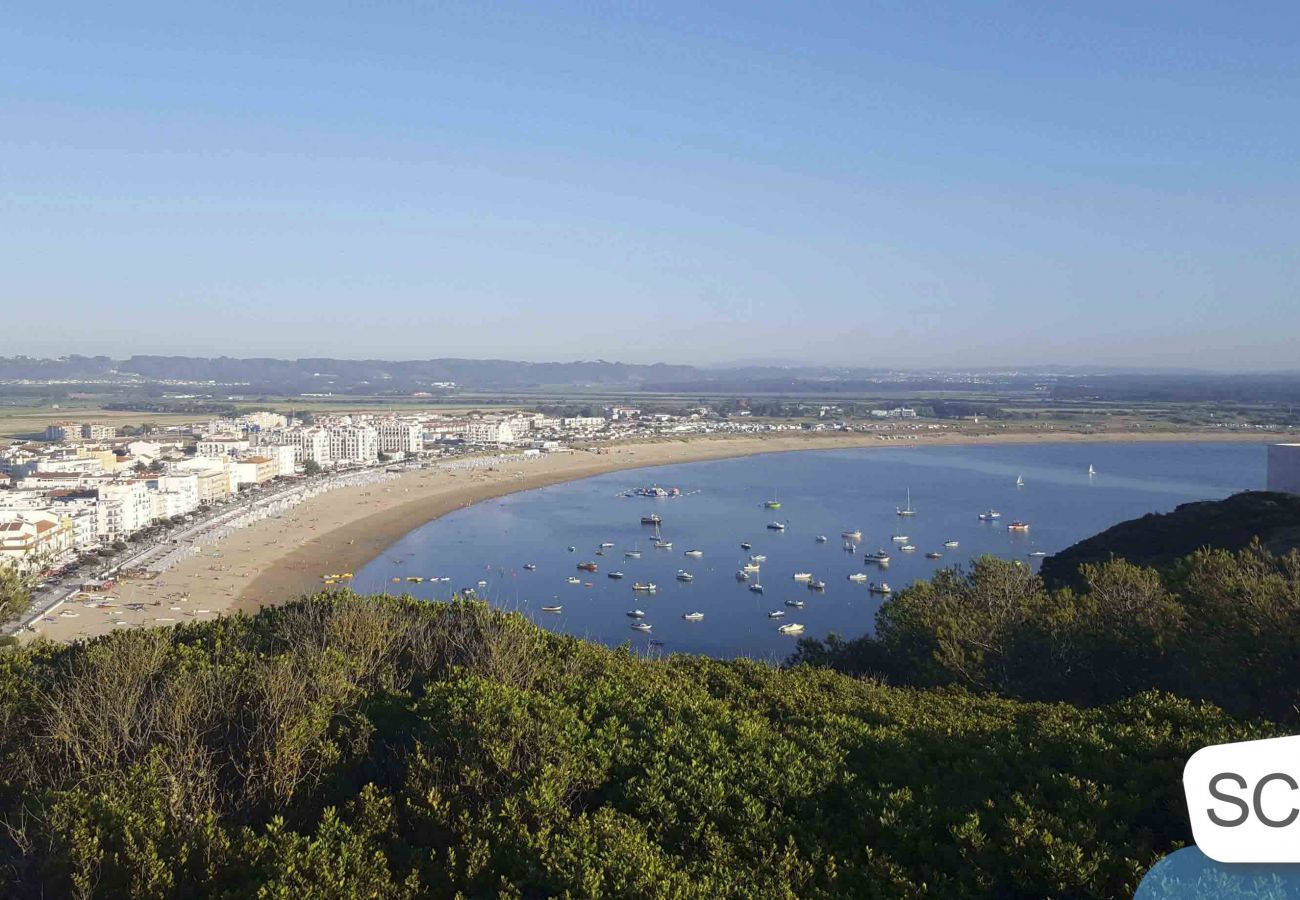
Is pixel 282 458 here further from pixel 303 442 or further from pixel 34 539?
pixel 34 539

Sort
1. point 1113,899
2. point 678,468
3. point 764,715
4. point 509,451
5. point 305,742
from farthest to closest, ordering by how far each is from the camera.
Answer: point 509,451
point 678,468
point 764,715
point 305,742
point 1113,899

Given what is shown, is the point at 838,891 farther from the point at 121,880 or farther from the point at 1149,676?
the point at 1149,676

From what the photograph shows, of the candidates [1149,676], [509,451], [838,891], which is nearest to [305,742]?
[838,891]

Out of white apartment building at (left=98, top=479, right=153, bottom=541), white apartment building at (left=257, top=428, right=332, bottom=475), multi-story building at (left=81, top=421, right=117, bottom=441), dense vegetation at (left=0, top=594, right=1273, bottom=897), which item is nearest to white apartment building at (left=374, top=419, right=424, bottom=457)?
white apartment building at (left=257, top=428, right=332, bottom=475)

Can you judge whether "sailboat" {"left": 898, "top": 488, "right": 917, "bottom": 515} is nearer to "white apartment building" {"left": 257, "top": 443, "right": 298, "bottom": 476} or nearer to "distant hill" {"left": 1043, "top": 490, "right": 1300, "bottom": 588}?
"distant hill" {"left": 1043, "top": 490, "right": 1300, "bottom": 588}

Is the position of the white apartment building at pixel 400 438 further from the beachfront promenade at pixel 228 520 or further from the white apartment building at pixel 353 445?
the beachfront promenade at pixel 228 520

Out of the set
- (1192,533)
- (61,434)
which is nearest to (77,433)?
(61,434)
